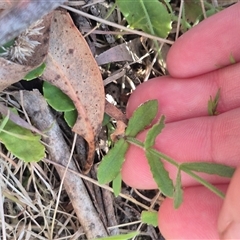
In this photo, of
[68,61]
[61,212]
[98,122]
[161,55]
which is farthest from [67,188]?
[161,55]

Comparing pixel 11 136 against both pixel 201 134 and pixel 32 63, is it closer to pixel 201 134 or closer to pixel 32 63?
pixel 32 63

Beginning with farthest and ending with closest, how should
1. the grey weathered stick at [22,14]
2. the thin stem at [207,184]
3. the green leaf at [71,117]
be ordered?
1. the green leaf at [71,117]
2. the thin stem at [207,184]
3. the grey weathered stick at [22,14]

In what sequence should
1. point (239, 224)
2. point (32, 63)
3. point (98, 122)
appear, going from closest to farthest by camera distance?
point (239, 224)
point (32, 63)
point (98, 122)

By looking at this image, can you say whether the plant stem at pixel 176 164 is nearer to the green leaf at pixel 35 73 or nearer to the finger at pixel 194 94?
the finger at pixel 194 94

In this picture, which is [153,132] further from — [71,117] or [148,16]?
[148,16]

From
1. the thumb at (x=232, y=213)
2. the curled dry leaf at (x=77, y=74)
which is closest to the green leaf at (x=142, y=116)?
the curled dry leaf at (x=77, y=74)

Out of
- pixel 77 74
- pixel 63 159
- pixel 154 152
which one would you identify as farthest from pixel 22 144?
pixel 154 152
